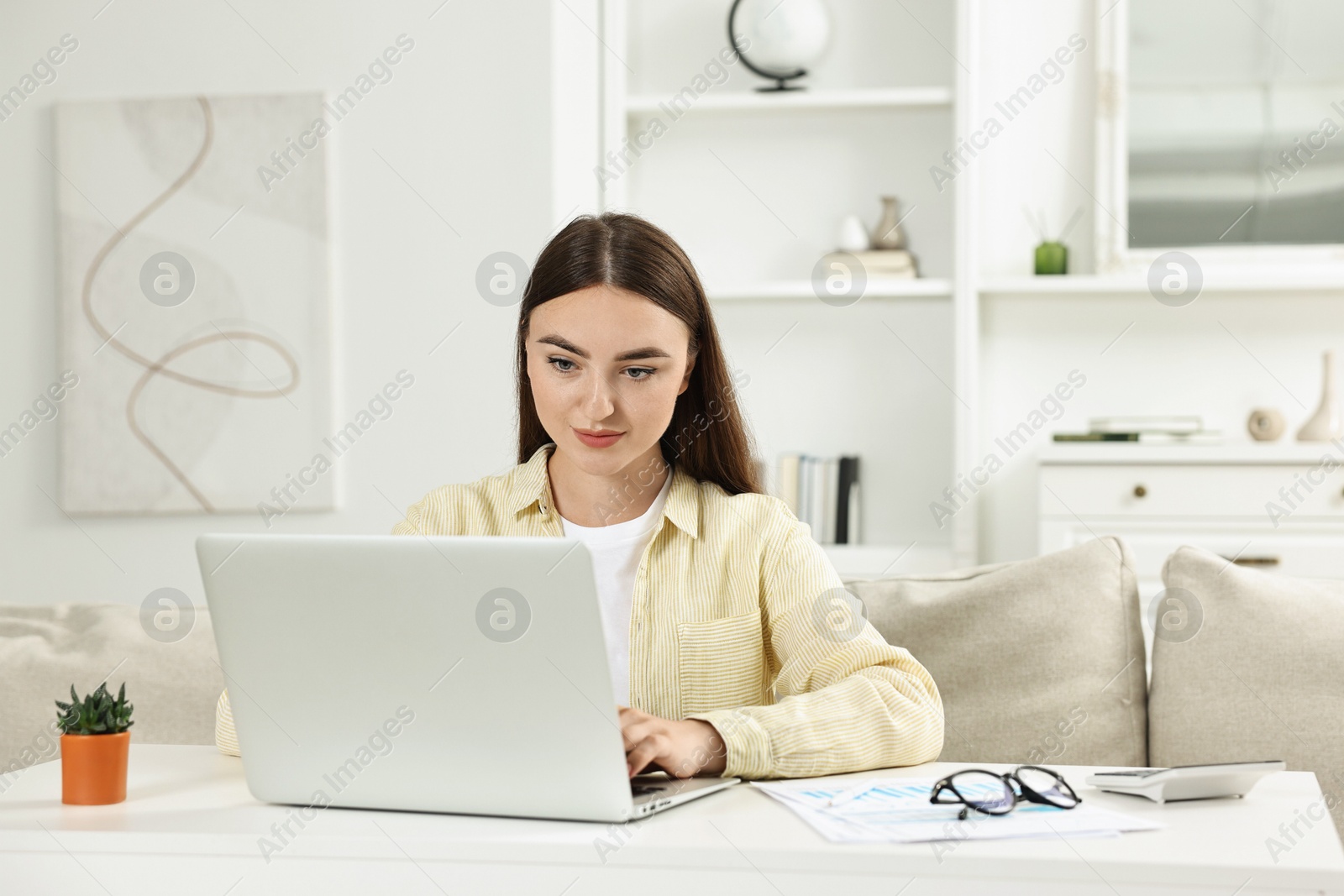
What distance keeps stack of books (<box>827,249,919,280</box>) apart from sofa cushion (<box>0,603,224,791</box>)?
7.47ft

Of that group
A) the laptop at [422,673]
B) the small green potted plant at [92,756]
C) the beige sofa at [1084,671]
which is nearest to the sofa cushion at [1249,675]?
the beige sofa at [1084,671]

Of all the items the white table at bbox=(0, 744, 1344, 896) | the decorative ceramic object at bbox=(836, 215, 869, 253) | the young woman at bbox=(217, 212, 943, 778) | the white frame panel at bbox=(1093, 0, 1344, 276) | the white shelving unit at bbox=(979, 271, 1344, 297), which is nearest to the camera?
the white table at bbox=(0, 744, 1344, 896)

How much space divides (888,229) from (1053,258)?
1.52 feet

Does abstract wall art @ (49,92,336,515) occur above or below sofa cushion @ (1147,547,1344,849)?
above

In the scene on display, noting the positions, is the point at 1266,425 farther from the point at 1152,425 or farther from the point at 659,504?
the point at 659,504

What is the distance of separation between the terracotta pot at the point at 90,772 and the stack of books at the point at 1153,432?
9.08ft

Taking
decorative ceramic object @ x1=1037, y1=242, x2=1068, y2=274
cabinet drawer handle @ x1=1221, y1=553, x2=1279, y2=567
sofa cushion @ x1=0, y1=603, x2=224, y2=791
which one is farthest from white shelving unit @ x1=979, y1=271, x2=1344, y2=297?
sofa cushion @ x1=0, y1=603, x2=224, y2=791

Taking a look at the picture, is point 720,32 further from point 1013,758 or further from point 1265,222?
point 1013,758

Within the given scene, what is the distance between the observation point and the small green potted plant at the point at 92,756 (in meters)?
1.04

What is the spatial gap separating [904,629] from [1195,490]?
1.77 m

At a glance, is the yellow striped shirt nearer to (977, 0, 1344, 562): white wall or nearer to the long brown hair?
the long brown hair

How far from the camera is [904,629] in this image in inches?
67.4

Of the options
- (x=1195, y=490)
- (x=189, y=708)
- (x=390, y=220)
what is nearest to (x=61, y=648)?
(x=189, y=708)

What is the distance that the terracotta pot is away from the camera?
1038 millimetres
